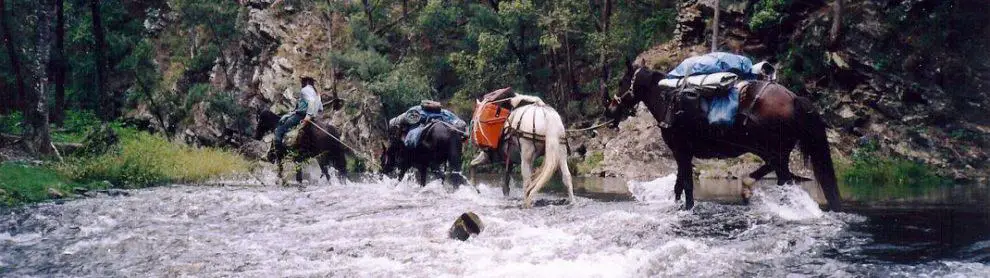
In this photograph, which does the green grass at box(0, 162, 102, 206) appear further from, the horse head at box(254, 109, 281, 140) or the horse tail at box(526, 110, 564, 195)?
the horse tail at box(526, 110, 564, 195)

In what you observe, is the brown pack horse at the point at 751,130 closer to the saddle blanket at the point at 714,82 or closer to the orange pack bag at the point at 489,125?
the saddle blanket at the point at 714,82

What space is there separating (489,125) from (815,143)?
5.25m

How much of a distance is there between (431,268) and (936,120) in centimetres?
1871

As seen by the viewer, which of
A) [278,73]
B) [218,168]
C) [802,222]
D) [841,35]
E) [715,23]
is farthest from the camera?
[278,73]

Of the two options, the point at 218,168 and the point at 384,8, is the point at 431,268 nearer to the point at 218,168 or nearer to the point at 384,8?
the point at 218,168

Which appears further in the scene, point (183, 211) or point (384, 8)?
point (384, 8)

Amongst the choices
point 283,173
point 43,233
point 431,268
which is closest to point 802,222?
point 431,268

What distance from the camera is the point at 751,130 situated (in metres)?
8.65

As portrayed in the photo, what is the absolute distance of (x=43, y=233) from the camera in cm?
793

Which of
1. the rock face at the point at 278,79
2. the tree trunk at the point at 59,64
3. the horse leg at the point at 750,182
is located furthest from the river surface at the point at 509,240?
the rock face at the point at 278,79

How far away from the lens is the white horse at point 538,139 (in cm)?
1038

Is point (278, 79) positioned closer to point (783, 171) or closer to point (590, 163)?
point (590, 163)

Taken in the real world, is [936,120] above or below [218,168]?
above

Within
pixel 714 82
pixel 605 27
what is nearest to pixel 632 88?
pixel 714 82
